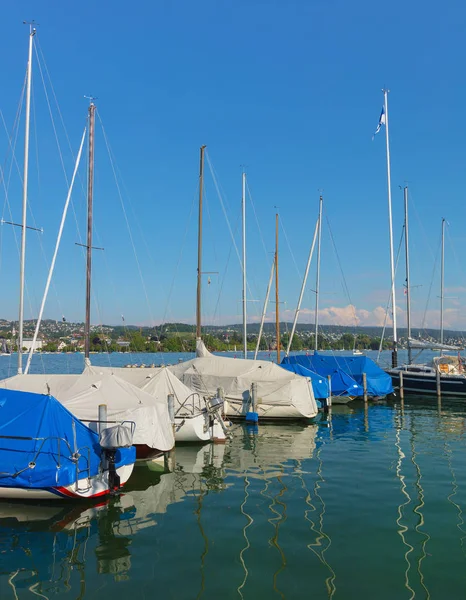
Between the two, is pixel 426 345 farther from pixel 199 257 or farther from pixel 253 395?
pixel 253 395

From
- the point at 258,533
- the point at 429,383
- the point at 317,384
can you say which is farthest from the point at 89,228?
the point at 429,383

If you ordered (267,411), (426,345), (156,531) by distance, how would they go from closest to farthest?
1. (156,531)
2. (267,411)
3. (426,345)

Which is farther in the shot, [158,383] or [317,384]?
[317,384]

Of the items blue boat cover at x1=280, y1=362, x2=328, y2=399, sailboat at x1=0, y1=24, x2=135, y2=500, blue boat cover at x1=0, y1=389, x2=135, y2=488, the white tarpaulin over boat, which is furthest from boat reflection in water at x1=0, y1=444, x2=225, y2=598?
the white tarpaulin over boat

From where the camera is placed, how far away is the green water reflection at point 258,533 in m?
8.39

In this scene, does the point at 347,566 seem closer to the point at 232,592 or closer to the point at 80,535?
the point at 232,592

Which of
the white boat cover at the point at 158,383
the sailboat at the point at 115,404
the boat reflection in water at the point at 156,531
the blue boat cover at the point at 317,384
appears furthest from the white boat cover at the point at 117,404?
the blue boat cover at the point at 317,384

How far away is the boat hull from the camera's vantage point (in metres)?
36.4

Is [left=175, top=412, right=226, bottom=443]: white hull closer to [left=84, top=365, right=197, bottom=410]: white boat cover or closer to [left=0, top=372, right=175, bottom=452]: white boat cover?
[left=84, top=365, right=197, bottom=410]: white boat cover

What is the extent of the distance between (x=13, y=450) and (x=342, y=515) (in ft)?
25.2

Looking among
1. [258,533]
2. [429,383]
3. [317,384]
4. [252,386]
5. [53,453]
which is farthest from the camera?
[429,383]

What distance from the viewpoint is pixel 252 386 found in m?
26.9

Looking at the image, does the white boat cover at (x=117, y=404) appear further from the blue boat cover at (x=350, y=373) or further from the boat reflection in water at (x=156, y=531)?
the blue boat cover at (x=350, y=373)

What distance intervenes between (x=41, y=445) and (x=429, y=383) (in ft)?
103
